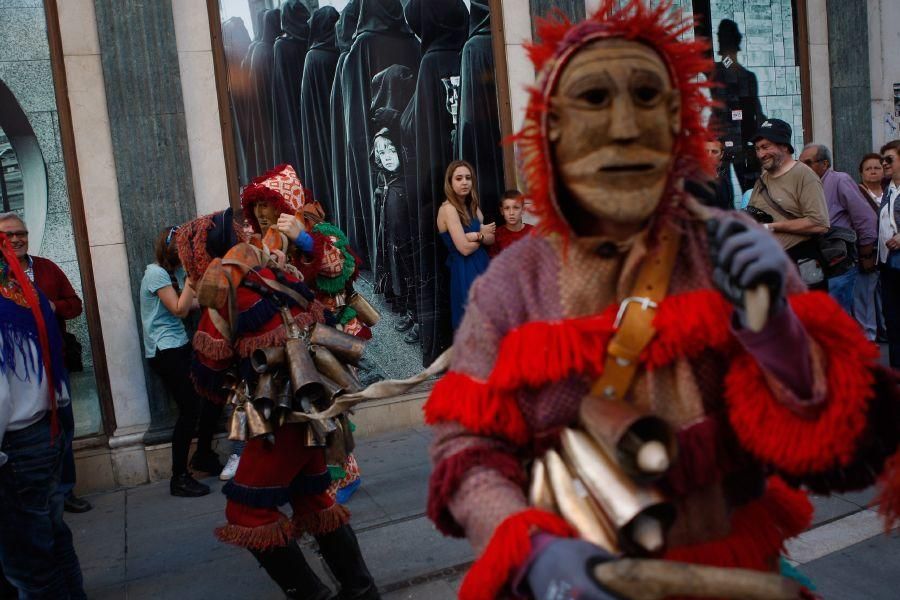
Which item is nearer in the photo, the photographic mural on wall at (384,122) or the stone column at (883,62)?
the photographic mural on wall at (384,122)

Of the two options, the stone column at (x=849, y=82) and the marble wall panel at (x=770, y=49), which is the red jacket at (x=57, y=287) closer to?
the marble wall panel at (x=770, y=49)

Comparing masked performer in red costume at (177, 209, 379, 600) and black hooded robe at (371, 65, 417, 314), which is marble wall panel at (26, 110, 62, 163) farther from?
masked performer in red costume at (177, 209, 379, 600)

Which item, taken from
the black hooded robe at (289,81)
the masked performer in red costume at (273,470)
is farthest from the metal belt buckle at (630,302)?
the black hooded robe at (289,81)

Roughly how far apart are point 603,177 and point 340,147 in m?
5.46

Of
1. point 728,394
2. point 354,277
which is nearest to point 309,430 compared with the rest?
point 354,277

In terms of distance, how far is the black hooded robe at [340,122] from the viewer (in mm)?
6727

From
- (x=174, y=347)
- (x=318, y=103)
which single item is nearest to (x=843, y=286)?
(x=318, y=103)

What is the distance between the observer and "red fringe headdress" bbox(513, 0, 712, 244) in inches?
66.6

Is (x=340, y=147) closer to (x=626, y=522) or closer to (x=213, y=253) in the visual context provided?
(x=213, y=253)

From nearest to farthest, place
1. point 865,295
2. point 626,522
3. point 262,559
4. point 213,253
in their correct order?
1. point 626,522
2. point 262,559
3. point 213,253
4. point 865,295

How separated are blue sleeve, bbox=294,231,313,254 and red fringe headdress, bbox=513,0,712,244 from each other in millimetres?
2588

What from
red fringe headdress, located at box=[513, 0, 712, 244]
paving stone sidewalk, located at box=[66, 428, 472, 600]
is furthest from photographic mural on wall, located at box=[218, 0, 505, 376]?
red fringe headdress, located at box=[513, 0, 712, 244]

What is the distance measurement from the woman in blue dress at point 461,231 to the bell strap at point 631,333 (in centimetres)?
502

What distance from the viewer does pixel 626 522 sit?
143cm
